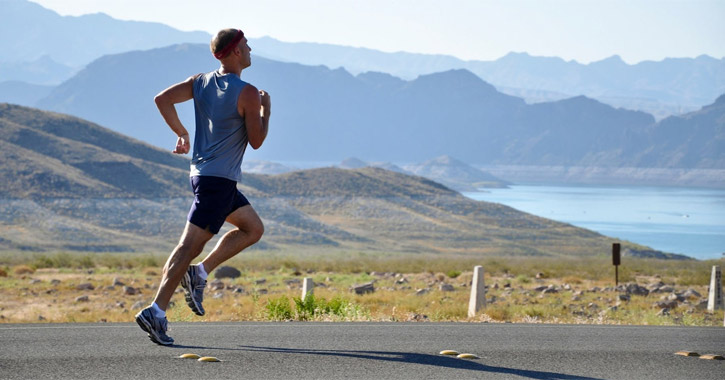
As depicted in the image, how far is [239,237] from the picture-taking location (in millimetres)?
7012

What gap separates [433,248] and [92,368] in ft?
253

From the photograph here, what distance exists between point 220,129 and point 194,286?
45.9 inches

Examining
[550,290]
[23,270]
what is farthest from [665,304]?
[23,270]

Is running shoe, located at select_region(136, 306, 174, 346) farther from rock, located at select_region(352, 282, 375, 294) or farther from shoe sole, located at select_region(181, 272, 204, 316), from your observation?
rock, located at select_region(352, 282, 375, 294)

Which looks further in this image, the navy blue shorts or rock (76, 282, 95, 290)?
rock (76, 282, 95, 290)

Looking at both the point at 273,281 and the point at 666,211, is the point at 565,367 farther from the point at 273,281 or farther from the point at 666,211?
the point at 666,211

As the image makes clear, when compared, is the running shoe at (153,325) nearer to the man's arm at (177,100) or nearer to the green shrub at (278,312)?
the man's arm at (177,100)

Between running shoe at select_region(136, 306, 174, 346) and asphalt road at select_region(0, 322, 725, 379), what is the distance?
0.07 m

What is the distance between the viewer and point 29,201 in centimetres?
7950

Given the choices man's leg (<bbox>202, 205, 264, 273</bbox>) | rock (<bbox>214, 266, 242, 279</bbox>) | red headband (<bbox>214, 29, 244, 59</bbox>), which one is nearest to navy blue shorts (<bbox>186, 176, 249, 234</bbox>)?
man's leg (<bbox>202, 205, 264, 273</bbox>)

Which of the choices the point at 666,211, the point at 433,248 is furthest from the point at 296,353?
the point at 666,211

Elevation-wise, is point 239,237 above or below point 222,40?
below

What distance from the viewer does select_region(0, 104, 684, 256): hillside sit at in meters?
77.1

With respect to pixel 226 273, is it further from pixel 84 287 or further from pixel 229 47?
pixel 229 47
